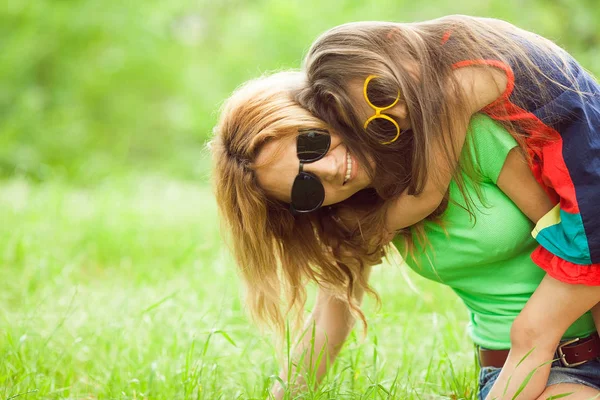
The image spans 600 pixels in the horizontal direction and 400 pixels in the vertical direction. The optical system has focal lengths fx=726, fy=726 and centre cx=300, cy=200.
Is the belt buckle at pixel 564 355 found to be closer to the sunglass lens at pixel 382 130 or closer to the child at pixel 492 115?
the child at pixel 492 115

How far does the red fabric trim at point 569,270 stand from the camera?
1.63m

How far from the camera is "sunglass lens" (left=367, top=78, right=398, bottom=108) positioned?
1.65 meters

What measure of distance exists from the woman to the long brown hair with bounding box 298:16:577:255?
0.03m

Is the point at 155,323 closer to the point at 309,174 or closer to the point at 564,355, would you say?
the point at 309,174

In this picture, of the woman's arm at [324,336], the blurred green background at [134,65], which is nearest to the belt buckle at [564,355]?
the woman's arm at [324,336]

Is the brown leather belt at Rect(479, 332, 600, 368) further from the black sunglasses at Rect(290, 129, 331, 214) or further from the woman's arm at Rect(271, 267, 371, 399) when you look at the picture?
the black sunglasses at Rect(290, 129, 331, 214)

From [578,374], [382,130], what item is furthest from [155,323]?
[578,374]

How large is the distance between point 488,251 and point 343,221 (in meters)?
0.40

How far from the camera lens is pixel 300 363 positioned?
2.04 m

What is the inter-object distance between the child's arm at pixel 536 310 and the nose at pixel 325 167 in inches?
15.4

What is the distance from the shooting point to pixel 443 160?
167 cm

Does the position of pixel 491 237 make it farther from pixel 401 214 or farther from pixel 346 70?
pixel 346 70

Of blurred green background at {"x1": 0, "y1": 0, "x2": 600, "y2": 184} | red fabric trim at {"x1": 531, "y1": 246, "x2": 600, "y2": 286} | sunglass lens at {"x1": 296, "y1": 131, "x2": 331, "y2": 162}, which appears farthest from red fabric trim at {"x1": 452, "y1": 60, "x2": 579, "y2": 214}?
blurred green background at {"x1": 0, "y1": 0, "x2": 600, "y2": 184}

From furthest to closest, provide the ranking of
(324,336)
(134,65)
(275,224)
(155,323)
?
(134,65)
(155,323)
(324,336)
(275,224)
